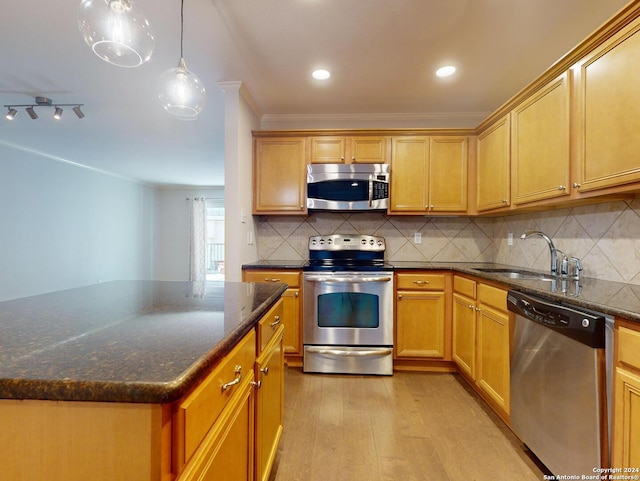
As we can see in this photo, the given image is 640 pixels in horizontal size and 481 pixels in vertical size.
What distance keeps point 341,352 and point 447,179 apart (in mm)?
1885

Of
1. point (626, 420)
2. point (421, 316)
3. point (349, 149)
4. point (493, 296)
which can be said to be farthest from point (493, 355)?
point (349, 149)

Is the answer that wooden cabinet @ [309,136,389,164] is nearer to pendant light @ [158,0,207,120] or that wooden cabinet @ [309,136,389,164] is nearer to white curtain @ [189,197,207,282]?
pendant light @ [158,0,207,120]

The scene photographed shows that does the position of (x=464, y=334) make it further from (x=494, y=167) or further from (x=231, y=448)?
(x=231, y=448)

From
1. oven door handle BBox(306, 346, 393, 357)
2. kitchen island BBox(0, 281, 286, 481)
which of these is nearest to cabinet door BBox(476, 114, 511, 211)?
oven door handle BBox(306, 346, 393, 357)

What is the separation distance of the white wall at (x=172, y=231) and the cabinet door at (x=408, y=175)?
5.50 meters

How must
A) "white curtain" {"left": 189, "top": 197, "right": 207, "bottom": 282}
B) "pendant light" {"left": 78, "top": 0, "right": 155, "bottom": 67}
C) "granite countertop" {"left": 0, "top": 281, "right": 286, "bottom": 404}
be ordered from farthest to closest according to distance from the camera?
"white curtain" {"left": 189, "top": 197, "right": 207, "bottom": 282} → "pendant light" {"left": 78, "top": 0, "right": 155, "bottom": 67} → "granite countertop" {"left": 0, "top": 281, "right": 286, "bottom": 404}

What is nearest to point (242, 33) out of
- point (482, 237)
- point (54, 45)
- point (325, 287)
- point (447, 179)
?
point (54, 45)

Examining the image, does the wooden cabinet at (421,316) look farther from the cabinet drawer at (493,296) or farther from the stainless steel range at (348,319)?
the cabinet drawer at (493,296)

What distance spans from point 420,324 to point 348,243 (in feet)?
3.38

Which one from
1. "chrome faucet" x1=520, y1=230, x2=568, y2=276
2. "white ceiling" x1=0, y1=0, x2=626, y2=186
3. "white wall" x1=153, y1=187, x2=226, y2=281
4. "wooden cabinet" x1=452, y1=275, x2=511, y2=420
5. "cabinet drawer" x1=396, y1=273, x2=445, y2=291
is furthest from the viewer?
"white wall" x1=153, y1=187, x2=226, y2=281

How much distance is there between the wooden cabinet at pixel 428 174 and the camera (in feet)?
9.91

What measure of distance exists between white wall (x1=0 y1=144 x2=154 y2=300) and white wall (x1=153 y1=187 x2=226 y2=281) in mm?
511

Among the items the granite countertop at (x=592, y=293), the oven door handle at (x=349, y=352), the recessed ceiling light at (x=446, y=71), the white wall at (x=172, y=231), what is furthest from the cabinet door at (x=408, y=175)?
the white wall at (x=172, y=231)

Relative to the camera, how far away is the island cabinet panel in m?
0.56
